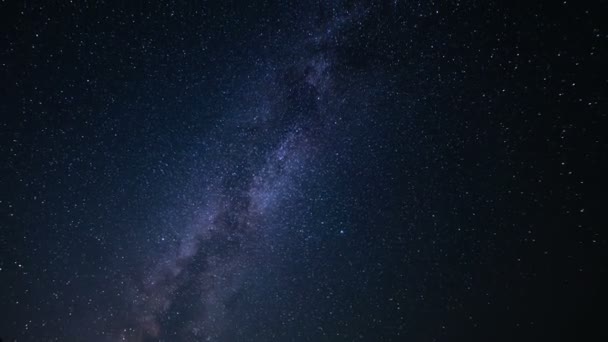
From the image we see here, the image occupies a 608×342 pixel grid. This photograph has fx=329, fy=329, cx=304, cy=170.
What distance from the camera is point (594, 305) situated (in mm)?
16641

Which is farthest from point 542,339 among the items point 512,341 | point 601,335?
point 601,335

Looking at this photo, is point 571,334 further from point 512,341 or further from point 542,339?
point 512,341

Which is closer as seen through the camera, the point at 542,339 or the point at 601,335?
the point at 601,335

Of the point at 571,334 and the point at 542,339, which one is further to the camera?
the point at 542,339

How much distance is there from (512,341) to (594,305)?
194 inches

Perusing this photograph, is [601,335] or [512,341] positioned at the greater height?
[512,341]

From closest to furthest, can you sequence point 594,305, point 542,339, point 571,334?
point 594,305, point 571,334, point 542,339

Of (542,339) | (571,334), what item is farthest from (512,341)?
(571,334)

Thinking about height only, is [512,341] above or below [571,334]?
above

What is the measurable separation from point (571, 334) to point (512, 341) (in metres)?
2.97

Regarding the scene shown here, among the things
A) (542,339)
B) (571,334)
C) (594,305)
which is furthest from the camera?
(542,339)

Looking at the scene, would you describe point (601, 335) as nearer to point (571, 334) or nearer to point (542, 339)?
point (571, 334)

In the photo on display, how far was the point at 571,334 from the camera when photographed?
17844 millimetres

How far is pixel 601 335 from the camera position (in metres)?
17.1
